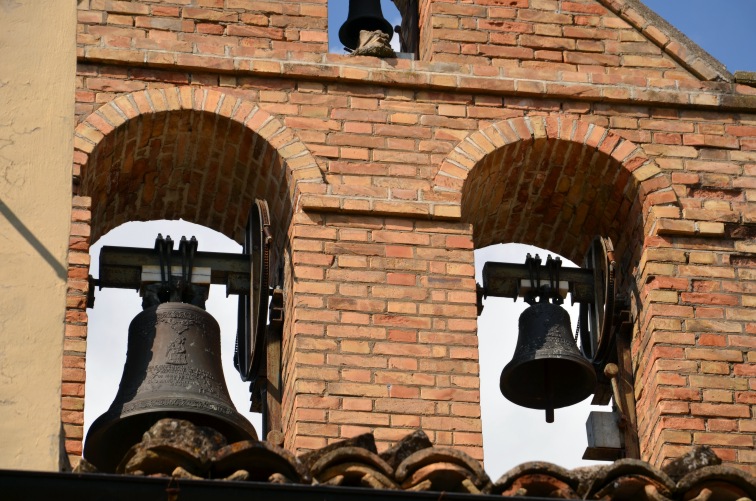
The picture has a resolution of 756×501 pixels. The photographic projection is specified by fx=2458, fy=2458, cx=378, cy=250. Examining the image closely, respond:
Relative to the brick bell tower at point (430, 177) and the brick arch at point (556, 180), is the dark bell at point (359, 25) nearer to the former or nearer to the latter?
the brick bell tower at point (430, 177)

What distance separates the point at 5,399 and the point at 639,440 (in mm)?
3619

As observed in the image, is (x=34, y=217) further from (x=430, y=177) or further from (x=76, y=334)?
(x=430, y=177)

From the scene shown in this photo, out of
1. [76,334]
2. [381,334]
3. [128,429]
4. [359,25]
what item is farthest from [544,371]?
[76,334]

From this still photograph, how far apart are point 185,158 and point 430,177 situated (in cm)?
121

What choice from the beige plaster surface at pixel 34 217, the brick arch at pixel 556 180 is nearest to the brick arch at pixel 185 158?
the brick arch at pixel 556 180

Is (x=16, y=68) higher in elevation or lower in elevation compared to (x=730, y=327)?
higher

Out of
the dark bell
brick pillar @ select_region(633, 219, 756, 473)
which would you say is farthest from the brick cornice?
brick pillar @ select_region(633, 219, 756, 473)

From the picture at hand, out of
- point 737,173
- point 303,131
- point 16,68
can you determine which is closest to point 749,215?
point 737,173

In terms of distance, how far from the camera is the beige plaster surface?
8344 millimetres

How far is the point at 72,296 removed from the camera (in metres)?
10.5

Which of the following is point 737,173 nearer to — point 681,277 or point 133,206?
point 681,277

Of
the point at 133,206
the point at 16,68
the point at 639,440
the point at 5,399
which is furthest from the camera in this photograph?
the point at 133,206

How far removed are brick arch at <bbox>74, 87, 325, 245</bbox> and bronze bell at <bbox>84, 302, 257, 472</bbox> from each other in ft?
2.58

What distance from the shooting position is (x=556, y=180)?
1176cm
